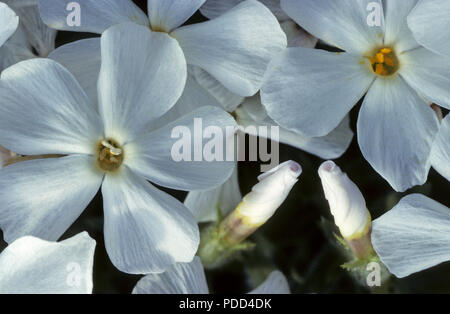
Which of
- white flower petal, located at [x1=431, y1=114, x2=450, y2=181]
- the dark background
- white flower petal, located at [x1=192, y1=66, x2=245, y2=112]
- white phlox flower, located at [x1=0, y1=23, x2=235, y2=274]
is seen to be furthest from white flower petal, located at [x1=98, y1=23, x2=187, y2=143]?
white flower petal, located at [x1=431, y1=114, x2=450, y2=181]

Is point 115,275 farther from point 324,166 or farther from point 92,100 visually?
point 324,166

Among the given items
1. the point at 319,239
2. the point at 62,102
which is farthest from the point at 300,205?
the point at 62,102

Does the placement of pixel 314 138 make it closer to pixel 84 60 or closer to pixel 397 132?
pixel 397 132

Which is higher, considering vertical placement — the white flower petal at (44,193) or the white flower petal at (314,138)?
the white flower petal at (314,138)

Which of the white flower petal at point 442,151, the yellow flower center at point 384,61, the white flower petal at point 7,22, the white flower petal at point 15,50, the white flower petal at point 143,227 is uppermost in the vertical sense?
the white flower petal at point 7,22

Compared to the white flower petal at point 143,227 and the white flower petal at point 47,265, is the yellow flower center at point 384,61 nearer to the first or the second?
the white flower petal at point 143,227

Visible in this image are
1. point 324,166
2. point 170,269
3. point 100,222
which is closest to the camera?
point 324,166

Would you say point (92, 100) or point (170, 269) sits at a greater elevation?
point (92, 100)

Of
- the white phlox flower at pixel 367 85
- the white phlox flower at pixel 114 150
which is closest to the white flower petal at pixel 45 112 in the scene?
the white phlox flower at pixel 114 150
